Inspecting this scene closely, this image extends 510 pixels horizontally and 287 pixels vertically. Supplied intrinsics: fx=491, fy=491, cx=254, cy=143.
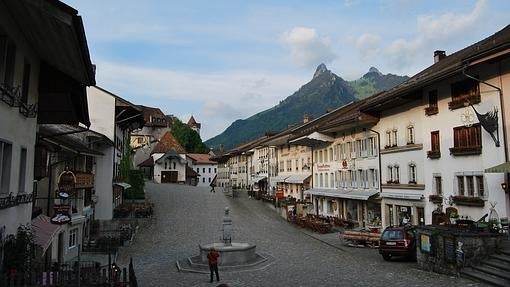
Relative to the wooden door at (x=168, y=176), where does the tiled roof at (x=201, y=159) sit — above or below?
above

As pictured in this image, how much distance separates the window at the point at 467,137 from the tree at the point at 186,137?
108364 mm

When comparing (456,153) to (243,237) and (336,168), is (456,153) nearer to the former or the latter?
(243,237)

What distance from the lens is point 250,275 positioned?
861 inches

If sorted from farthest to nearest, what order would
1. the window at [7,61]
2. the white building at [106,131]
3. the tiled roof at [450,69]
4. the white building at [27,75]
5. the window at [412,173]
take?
the white building at [106,131]
the window at [412,173]
the tiled roof at [450,69]
the window at [7,61]
the white building at [27,75]

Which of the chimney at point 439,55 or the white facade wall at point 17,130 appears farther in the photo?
the chimney at point 439,55

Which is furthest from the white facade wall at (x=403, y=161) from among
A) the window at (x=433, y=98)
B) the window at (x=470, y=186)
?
the window at (x=470, y=186)

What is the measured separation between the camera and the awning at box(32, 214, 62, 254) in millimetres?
13228

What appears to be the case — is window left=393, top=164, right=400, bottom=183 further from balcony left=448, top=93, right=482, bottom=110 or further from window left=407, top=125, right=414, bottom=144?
balcony left=448, top=93, right=482, bottom=110

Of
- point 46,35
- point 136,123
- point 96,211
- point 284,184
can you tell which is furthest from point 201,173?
point 46,35

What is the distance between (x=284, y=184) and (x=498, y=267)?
4639 centimetres

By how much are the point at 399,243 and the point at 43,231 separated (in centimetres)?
1690

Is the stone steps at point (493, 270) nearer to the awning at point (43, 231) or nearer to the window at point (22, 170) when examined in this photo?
the awning at point (43, 231)

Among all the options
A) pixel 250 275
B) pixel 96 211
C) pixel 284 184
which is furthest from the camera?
pixel 284 184

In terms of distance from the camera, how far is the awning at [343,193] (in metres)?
38.2
